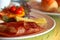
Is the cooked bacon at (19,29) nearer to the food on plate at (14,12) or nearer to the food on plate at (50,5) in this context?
the food on plate at (14,12)

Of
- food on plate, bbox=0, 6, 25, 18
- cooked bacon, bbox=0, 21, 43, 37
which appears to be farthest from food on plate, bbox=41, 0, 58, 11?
cooked bacon, bbox=0, 21, 43, 37

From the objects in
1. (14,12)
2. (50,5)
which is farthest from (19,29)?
(50,5)

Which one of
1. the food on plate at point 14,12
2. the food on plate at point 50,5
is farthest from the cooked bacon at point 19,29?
the food on plate at point 50,5

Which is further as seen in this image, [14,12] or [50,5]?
[50,5]

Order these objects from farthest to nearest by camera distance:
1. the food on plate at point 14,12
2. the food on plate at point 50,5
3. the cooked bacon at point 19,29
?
the food on plate at point 50,5 < the food on plate at point 14,12 < the cooked bacon at point 19,29

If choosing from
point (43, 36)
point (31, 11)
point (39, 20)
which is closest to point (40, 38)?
point (43, 36)

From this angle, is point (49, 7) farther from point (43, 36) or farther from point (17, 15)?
point (43, 36)

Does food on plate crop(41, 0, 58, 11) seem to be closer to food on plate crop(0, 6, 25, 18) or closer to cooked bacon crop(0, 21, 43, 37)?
food on plate crop(0, 6, 25, 18)

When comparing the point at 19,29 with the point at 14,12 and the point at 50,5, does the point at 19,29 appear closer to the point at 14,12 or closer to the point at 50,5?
the point at 14,12

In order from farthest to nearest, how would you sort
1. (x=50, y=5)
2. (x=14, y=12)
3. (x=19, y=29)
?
1. (x=50, y=5)
2. (x=14, y=12)
3. (x=19, y=29)

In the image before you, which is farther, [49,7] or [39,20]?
[49,7]

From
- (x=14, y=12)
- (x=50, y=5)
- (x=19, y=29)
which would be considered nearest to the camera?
(x=19, y=29)
